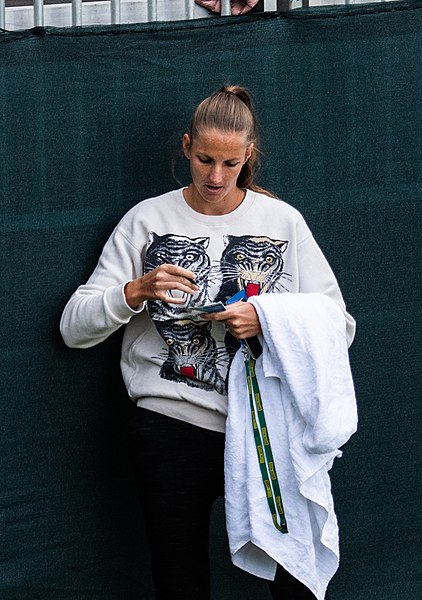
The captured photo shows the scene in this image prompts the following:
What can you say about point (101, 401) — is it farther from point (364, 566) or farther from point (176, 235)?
point (364, 566)

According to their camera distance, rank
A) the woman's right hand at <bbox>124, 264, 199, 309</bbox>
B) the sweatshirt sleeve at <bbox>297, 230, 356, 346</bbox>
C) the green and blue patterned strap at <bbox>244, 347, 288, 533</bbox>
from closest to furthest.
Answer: the woman's right hand at <bbox>124, 264, 199, 309</bbox> → the green and blue patterned strap at <bbox>244, 347, 288, 533</bbox> → the sweatshirt sleeve at <bbox>297, 230, 356, 346</bbox>

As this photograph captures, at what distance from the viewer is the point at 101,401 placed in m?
3.21

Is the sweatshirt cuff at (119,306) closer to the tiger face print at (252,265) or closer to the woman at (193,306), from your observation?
the woman at (193,306)

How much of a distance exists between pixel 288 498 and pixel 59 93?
1.31 m

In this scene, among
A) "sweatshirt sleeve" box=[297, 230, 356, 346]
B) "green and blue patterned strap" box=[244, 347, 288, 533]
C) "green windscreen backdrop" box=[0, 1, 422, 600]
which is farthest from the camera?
"green windscreen backdrop" box=[0, 1, 422, 600]

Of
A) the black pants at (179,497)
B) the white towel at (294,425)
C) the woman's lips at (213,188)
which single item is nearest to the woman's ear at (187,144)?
the woman's lips at (213,188)

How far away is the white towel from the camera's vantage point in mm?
2752

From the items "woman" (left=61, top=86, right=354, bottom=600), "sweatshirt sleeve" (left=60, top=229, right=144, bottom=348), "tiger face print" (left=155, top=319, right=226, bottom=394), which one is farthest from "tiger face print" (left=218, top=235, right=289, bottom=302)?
"sweatshirt sleeve" (left=60, top=229, right=144, bottom=348)

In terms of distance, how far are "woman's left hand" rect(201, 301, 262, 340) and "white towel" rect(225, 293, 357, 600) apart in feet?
0.07

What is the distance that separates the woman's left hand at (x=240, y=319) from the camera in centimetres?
272

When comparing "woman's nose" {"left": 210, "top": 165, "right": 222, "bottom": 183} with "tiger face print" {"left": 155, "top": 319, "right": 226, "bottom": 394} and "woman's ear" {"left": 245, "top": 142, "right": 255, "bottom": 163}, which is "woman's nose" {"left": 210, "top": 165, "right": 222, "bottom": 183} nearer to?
"woman's ear" {"left": 245, "top": 142, "right": 255, "bottom": 163}

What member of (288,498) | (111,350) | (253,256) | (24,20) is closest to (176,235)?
(253,256)

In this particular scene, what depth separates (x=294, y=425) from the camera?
2.80 m

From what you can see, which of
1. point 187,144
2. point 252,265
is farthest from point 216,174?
point 252,265
